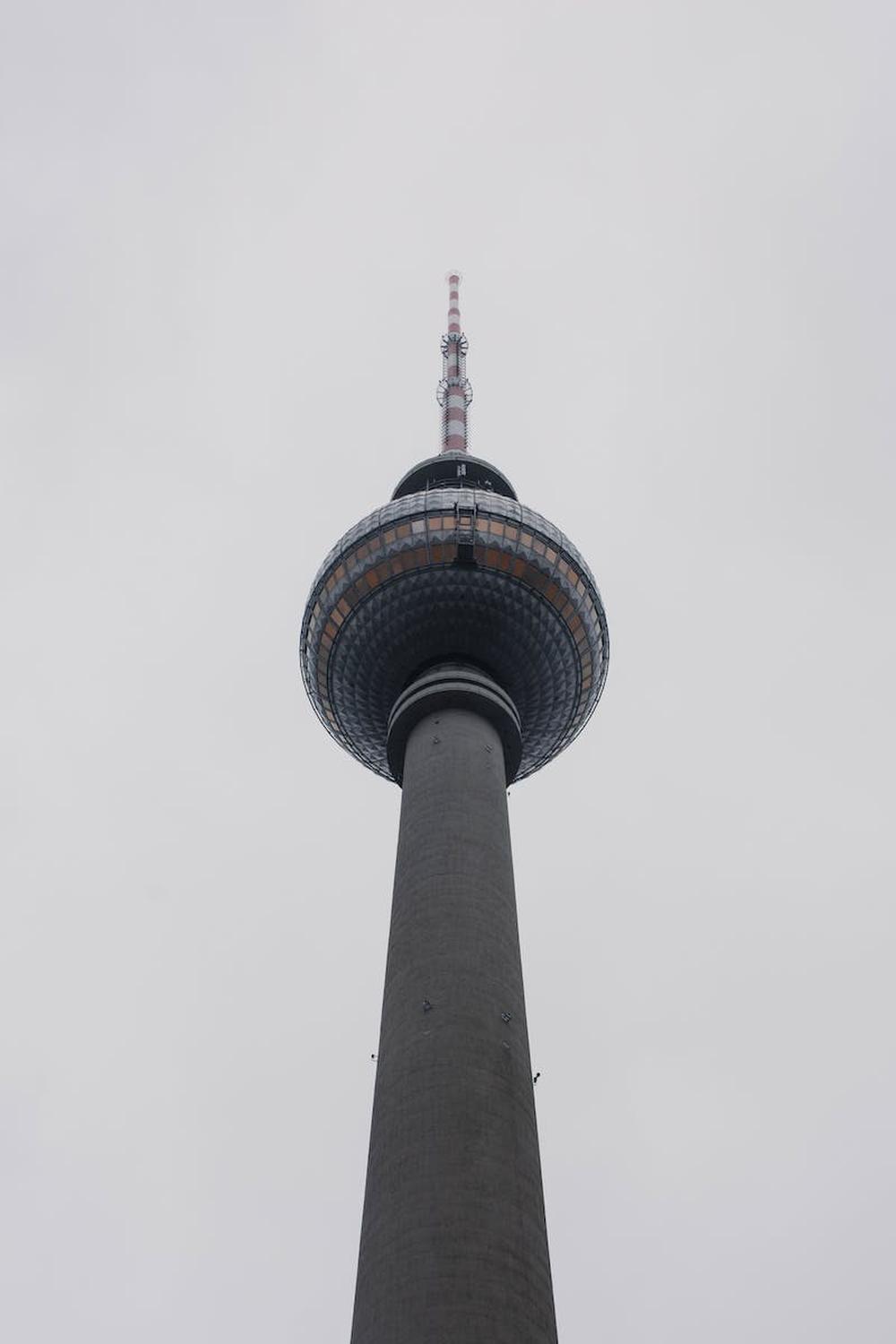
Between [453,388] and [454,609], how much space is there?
25769 millimetres

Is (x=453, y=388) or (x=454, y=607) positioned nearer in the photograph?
(x=454, y=607)

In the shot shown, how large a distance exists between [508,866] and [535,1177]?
10.7m

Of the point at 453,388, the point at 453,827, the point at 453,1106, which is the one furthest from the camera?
the point at 453,388

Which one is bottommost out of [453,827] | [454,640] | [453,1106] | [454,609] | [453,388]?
[453,1106]

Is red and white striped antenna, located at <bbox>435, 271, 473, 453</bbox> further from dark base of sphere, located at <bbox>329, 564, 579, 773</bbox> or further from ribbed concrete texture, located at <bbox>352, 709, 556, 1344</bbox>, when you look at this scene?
ribbed concrete texture, located at <bbox>352, 709, 556, 1344</bbox>

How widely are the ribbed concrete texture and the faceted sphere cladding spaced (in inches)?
304

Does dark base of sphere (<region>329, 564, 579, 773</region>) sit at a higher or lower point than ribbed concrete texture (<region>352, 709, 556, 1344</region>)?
higher

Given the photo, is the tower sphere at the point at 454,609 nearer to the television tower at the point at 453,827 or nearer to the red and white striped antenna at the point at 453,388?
the television tower at the point at 453,827

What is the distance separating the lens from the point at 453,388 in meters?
68.3

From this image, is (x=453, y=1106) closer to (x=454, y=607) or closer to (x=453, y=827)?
(x=453, y=827)

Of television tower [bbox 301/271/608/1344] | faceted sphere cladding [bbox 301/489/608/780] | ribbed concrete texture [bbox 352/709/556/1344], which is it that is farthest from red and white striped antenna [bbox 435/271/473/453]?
ribbed concrete texture [bbox 352/709/556/1344]

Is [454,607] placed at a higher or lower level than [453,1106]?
higher

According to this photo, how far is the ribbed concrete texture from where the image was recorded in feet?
89.8

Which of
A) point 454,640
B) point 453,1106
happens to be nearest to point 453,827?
point 453,1106
